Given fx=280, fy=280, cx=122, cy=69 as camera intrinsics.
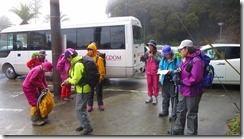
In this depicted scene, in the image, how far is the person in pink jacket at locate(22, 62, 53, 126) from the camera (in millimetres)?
5797

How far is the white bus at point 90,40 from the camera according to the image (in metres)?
10.0

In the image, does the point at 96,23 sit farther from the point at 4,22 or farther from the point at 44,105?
the point at 4,22

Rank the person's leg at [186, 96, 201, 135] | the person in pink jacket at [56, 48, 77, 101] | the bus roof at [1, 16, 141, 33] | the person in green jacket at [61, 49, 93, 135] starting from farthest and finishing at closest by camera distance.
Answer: the bus roof at [1, 16, 141, 33] < the person in pink jacket at [56, 48, 77, 101] < the person in green jacket at [61, 49, 93, 135] < the person's leg at [186, 96, 201, 135]

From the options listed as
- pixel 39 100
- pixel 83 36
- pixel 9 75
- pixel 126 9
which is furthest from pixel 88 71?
pixel 126 9

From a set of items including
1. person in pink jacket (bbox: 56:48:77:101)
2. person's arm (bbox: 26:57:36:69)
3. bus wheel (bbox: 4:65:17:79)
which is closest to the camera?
person in pink jacket (bbox: 56:48:77:101)

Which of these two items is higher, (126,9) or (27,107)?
(126,9)

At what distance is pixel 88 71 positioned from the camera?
16.4 feet

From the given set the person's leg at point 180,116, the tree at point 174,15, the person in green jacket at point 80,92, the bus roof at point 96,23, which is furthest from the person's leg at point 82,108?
the tree at point 174,15

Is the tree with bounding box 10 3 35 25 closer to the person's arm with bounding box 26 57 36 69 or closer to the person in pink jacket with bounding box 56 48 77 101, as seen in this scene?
the person's arm with bounding box 26 57 36 69

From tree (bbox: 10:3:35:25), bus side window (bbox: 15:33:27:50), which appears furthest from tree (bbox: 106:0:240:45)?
bus side window (bbox: 15:33:27:50)

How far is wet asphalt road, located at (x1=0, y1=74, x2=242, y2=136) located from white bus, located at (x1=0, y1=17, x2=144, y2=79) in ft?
4.29

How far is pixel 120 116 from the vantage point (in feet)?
21.1

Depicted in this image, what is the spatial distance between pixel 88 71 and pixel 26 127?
2.06 metres

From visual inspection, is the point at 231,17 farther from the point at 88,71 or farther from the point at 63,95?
the point at 88,71
